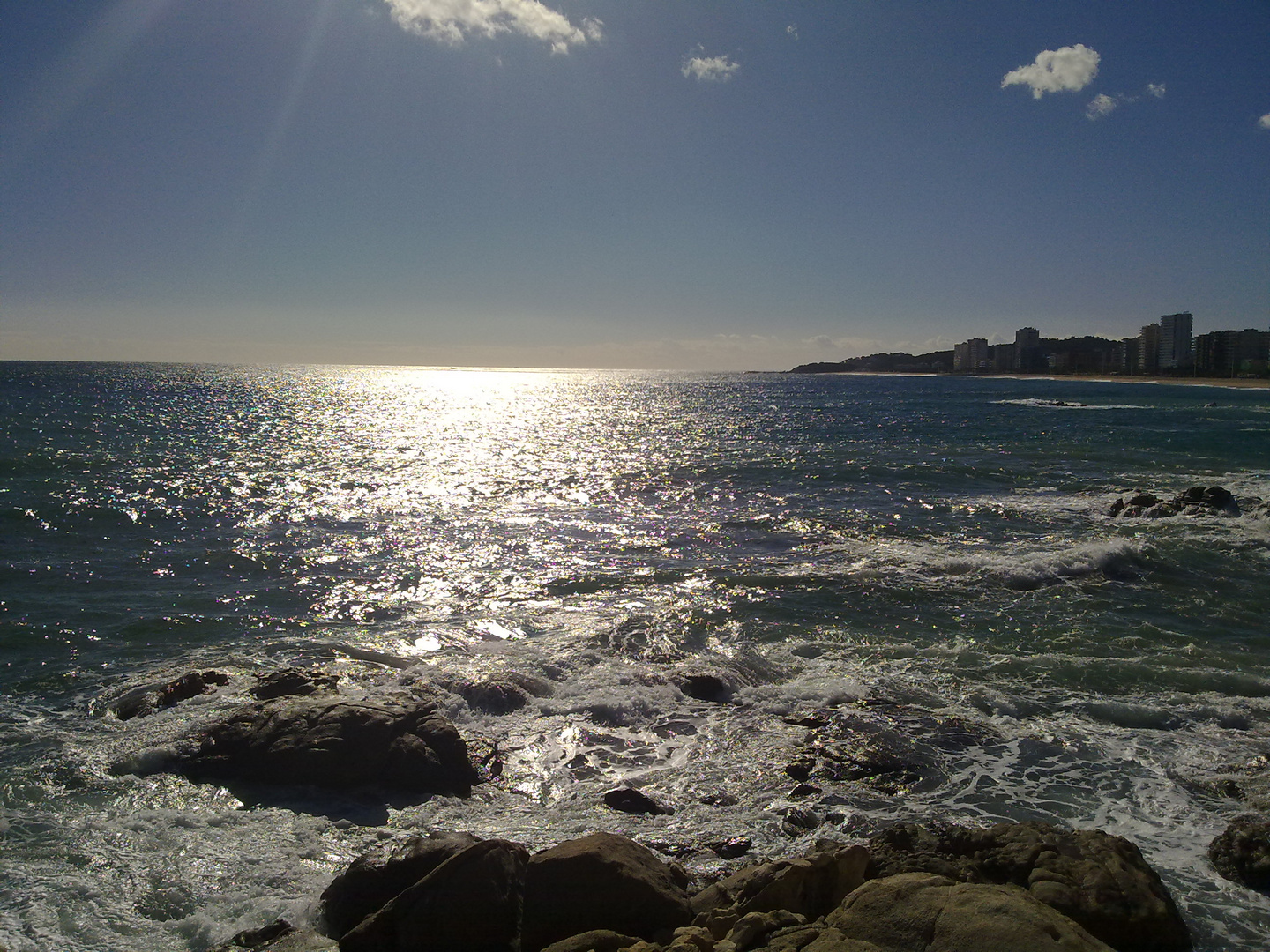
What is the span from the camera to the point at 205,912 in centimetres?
738

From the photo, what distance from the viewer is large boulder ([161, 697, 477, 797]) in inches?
386

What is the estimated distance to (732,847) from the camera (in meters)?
8.36

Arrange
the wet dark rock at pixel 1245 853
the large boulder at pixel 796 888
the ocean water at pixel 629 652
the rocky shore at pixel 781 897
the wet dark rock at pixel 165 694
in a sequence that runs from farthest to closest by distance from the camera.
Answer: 1. the wet dark rock at pixel 165 694
2. the ocean water at pixel 629 652
3. the wet dark rock at pixel 1245 853
4. the large boulder at pixel 796 888
5. the rocky shore at pixel 781 897

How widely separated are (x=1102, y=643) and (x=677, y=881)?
11357mm

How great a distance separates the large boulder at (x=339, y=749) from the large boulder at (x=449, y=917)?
3.05 m

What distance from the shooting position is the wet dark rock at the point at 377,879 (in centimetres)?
701

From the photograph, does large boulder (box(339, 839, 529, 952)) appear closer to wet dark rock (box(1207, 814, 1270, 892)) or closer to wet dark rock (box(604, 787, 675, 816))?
wet dark rock (box(604, 787, 675, 816))

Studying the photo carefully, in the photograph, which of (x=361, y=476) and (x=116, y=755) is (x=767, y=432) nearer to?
(x=361, y=476)

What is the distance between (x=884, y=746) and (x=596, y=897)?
549 cm

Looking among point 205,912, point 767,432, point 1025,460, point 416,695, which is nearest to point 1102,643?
point 416,695

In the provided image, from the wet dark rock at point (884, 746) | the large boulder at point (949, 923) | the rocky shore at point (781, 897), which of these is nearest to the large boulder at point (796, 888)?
the rocky shore at point (781, 897)

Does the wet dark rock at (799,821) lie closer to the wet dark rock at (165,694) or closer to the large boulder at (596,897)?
the large boulder at (596,897)

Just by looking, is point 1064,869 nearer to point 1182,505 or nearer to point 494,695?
point 494,695

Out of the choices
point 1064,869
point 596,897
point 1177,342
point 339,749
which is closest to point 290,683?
point 339,749
